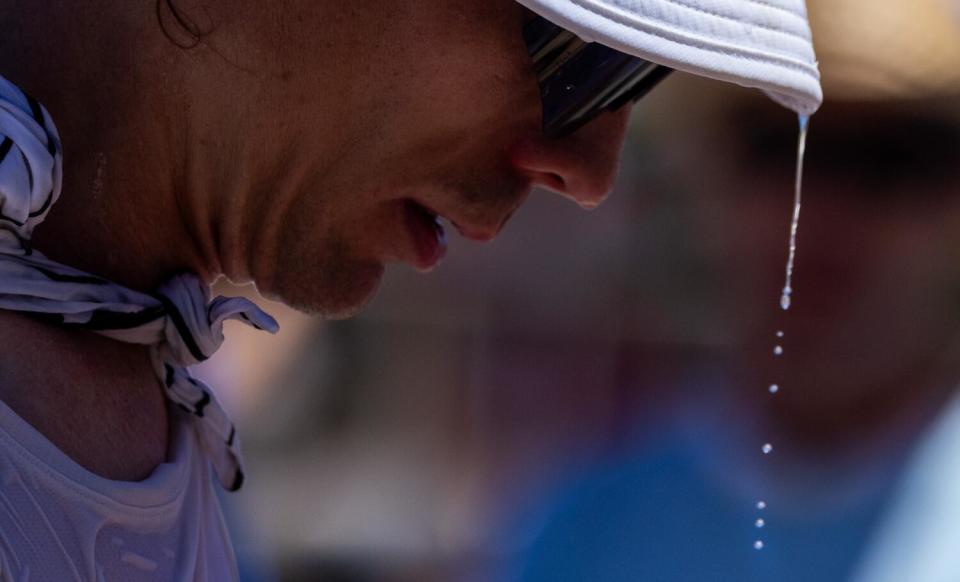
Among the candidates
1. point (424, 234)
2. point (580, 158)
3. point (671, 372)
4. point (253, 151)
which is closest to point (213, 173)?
point (253, 151)

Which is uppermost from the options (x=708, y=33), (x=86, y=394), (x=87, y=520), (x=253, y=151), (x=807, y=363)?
(x=807, y=363)

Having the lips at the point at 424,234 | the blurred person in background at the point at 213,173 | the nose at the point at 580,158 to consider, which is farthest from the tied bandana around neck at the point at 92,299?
the nose at the point at 580,158

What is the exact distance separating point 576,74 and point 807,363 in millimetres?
2683

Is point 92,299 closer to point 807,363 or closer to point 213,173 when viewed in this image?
point 213,173

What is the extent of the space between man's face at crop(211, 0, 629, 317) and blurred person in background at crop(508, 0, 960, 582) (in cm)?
233

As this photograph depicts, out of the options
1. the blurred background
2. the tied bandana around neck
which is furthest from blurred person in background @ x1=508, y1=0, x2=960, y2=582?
the tied bandana around neck

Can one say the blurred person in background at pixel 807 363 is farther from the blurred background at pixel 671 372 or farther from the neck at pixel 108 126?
the neck at pixel 108 126

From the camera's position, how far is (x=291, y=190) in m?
1.25

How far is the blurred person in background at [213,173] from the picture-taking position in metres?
0.95

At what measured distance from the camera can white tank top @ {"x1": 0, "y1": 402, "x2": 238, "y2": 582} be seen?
0.89m

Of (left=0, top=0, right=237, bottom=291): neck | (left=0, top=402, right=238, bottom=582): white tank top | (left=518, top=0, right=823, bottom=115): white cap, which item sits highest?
(left=0, top=0, right=237, bottom=291): neck

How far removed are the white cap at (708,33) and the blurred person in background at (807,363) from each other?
101 inches

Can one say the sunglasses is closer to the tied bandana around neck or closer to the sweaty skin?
the sweaty skin

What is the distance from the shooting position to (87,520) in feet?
3.16
